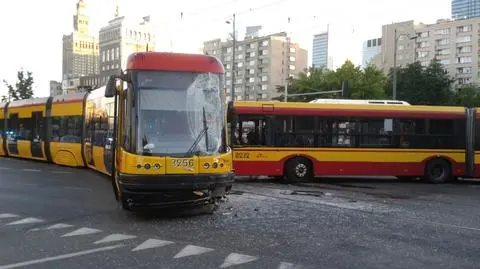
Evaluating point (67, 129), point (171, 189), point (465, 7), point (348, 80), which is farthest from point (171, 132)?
point (465, 7)

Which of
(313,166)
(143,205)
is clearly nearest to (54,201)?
(143,205)

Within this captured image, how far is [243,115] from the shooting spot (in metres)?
18.1

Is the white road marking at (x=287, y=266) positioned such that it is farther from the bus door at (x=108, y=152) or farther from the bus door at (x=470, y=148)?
the bus door at (x=470, y=148)

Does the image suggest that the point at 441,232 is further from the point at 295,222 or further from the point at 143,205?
the point at 143,205

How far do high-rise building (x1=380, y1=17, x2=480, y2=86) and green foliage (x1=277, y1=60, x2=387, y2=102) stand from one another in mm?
61470

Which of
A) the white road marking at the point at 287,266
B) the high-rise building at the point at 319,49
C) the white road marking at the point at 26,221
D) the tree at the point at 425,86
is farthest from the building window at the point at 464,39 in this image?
the white road marking at the point at 287,266

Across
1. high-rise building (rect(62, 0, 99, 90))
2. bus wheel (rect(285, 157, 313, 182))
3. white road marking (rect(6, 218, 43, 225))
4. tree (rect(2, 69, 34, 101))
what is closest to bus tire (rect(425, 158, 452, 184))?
bus wheel (rect(285, 157, 313, 182))

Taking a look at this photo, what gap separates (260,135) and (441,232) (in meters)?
9.21

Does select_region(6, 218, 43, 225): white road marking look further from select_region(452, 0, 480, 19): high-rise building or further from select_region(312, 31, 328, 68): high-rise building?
select_region(452, 0, 480, 19): high-rise building

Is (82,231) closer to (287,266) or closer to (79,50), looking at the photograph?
(287,266)

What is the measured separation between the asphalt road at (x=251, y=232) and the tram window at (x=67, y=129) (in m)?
6.88

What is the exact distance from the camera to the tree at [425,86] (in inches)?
2542

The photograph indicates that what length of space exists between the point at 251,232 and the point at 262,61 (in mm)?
122370

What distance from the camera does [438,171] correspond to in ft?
63.7
